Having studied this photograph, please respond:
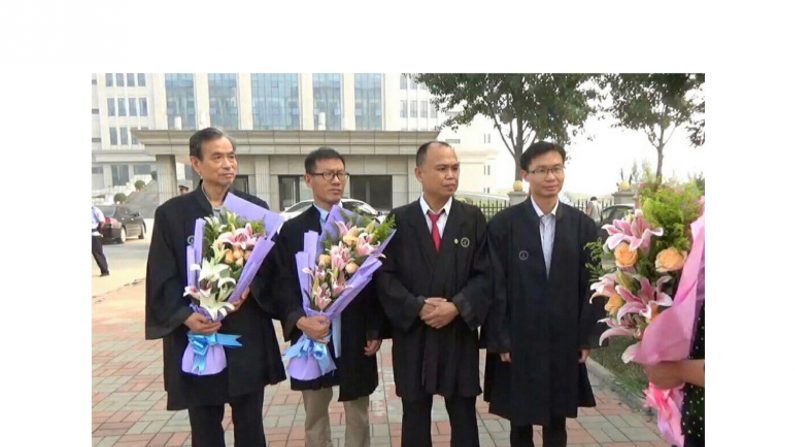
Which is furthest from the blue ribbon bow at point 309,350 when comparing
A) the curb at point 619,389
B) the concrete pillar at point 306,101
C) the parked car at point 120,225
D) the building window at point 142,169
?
the building window at point 142,169

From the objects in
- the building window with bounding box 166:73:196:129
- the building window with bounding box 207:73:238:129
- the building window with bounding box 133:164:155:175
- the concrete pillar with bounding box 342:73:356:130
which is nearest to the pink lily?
the concrete pillar with bounding box 342:73:356:130

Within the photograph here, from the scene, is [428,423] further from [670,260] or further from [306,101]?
[306,101]

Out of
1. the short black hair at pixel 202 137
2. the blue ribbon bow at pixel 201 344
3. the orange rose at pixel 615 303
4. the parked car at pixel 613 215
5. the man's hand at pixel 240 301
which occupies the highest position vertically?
the short black hair at pixel 202 137

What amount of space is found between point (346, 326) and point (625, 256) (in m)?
1.60

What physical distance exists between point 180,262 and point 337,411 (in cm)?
203

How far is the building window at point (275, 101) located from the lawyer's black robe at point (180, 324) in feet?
128

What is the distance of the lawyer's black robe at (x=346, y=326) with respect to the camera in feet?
9.13

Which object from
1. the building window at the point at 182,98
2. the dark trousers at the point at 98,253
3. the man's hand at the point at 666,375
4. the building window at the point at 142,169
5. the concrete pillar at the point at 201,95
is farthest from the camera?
the building window at the point at 142,169

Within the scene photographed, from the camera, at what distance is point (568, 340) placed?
8.84 feet

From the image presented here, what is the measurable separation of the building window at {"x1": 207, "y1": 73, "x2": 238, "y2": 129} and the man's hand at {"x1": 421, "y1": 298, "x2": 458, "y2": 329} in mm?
42725

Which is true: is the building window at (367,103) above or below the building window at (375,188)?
above

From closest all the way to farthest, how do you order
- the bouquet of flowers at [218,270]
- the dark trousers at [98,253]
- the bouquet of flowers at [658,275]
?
the bouquet of flowers at [658,275] < the bouquet of flowers at [218,270] < the dark trousers at [98,253]

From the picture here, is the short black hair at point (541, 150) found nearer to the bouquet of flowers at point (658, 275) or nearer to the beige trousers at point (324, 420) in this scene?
the bouquet of flowers at point (658, 275)

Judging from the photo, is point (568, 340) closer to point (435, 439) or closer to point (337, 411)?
point (435, 439)
